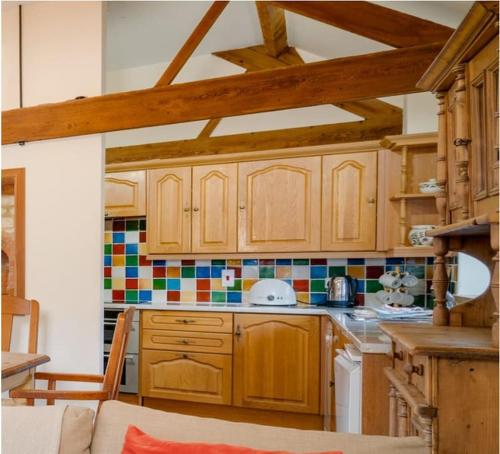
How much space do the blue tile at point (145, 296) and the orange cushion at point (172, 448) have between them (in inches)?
118

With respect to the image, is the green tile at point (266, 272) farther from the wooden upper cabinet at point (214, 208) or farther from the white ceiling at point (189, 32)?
the white ceiling at point (189, 32)

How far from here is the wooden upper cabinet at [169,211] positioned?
Result: 11.0 feet

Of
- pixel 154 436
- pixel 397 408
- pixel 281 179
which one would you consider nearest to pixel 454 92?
pixel 397 408

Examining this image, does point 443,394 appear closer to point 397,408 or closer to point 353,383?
point 397,408

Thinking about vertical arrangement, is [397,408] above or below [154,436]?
below

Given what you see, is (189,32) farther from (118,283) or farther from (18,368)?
(18,368)

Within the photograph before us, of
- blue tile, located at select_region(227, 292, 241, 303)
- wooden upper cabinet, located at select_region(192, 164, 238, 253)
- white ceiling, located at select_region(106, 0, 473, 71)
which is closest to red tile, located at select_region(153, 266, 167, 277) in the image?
wooden upper cabinet, located at select_region(192, 164, 238, 253)

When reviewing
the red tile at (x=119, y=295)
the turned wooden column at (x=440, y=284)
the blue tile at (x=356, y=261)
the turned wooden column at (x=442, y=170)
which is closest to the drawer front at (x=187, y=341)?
the red tile at (x=119, y=295)

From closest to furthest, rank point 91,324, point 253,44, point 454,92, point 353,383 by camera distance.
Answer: point 454,92
point 353,383
point 91,324
point 253,44

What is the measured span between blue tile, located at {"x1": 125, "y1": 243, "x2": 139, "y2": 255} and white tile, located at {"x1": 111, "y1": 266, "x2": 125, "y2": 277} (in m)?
0.17

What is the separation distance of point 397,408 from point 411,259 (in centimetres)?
199

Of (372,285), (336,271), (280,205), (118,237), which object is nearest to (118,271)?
(118,237)

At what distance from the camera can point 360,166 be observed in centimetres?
298

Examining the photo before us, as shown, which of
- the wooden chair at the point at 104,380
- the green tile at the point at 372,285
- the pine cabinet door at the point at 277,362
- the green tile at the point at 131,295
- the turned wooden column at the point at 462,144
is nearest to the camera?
the turned wooden column at the point at 462,144
